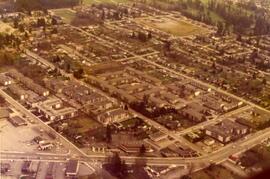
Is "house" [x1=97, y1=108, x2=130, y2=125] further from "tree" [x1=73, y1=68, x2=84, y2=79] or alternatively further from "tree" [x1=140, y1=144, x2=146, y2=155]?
"tree" [x1=73, y1=68, x2=84, y2=79]

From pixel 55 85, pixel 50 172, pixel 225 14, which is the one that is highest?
pixel 225 14

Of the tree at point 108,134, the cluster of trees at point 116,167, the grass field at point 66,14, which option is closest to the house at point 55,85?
the tree at point 108,134

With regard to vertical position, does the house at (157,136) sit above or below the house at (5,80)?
below

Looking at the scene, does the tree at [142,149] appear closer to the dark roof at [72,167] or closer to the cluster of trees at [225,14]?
the dark roof at [72,167]

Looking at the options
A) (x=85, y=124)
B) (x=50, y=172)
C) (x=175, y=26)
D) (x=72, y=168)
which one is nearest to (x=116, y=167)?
(x=72, y=168)

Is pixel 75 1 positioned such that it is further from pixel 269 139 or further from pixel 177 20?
pixel 269 139

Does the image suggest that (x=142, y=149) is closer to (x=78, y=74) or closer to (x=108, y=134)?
(x=108, y=134)
